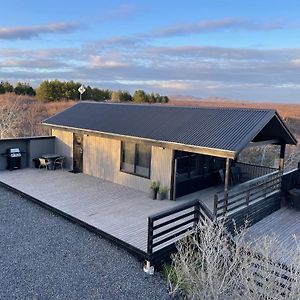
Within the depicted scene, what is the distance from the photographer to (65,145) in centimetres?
1423

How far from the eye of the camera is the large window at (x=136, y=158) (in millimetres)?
10846

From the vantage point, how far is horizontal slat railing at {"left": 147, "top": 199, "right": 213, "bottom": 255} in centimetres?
622

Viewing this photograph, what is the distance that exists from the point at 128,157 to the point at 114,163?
78 centimetres

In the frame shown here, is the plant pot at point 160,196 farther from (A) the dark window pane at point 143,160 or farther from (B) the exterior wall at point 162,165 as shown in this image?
(A) the dark window pane at point 143,160

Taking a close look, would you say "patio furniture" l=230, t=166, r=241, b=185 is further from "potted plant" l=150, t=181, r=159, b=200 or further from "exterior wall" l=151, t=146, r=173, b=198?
"potted plant" l=150, t=181, r=159, b=200

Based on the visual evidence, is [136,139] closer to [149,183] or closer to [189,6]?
[149,183]

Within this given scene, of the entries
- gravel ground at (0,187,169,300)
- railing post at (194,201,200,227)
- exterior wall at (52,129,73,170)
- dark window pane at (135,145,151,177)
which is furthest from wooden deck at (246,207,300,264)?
exterior wall at (52,129,73,170)

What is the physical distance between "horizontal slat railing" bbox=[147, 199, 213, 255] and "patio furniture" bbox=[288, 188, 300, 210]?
16.4 feet

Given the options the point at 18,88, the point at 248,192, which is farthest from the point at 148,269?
the point at 18,88

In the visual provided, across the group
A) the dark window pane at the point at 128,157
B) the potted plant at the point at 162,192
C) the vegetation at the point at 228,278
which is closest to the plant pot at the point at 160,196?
the potted plant at the point at 162,192

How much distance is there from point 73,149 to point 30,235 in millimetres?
6840

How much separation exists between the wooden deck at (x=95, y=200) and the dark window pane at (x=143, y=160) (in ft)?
2.43

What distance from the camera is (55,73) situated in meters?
38.7

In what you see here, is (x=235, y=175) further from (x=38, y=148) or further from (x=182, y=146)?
(x=38, y=148)
